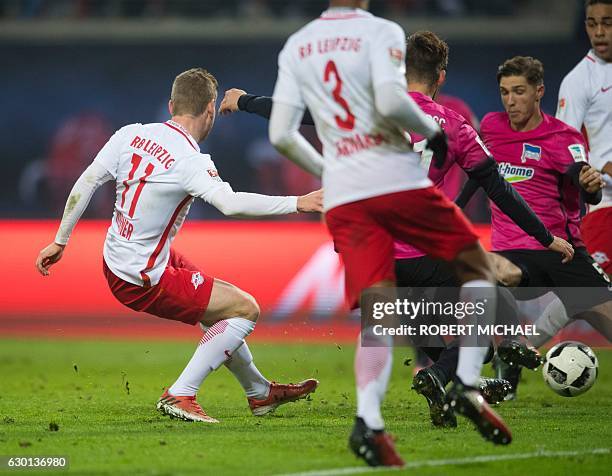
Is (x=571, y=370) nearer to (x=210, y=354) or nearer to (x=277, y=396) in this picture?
(x=277, y=396)

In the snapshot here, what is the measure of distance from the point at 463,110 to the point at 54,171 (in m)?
13.1

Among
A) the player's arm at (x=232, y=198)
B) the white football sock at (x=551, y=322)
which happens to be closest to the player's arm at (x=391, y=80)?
the player's arm at (x=232, y=198)

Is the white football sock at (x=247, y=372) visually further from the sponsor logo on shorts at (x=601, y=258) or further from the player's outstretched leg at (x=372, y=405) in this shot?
the sponsor logo on shorts at (x=601, y=258)

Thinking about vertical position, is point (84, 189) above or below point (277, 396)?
above

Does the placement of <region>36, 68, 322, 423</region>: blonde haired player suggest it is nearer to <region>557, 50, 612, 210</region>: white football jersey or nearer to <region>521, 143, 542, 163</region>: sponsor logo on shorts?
<region>521, 143, 542, 163</region>: sponsor logo on shorts

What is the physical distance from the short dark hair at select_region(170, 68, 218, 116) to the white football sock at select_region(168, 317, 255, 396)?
133cm

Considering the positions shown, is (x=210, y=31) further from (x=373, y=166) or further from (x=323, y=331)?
(x=373, y=166)

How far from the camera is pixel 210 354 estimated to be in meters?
6.28

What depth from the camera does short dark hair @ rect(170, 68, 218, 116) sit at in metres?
6.52

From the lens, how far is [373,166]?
4641 mm

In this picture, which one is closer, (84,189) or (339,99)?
(339,99)

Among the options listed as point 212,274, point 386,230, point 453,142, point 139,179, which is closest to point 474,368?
point 386,230

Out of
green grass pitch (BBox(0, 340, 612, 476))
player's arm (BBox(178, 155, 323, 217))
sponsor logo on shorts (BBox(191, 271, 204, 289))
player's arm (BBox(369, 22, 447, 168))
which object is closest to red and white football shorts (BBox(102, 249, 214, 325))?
sponsor logo on shorts (BBox(191, 271, 204, 289))

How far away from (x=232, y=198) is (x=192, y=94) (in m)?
0.94
